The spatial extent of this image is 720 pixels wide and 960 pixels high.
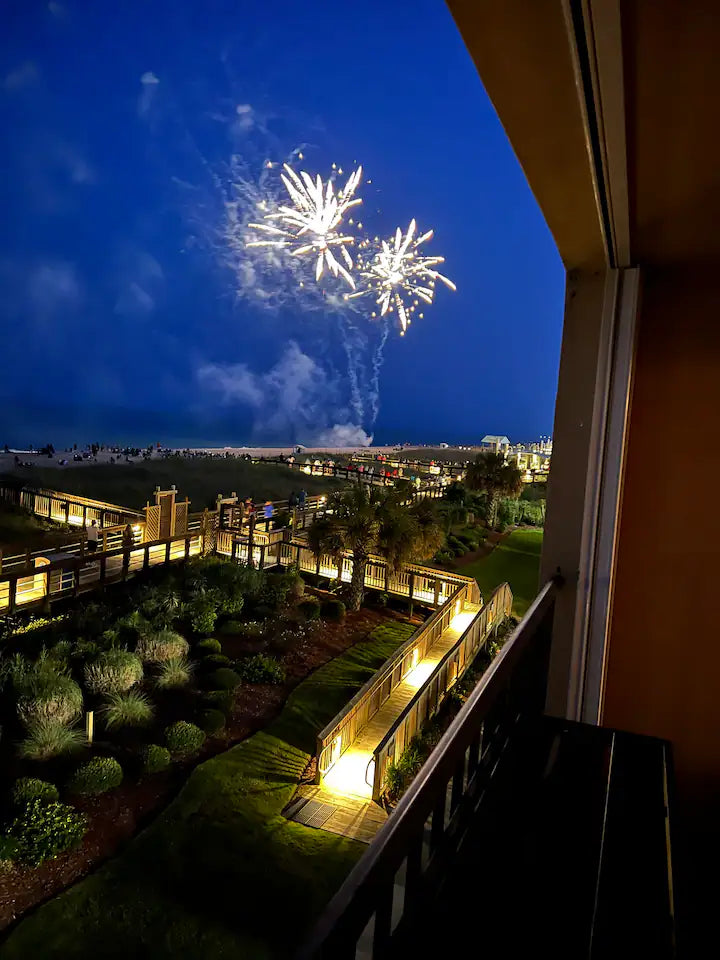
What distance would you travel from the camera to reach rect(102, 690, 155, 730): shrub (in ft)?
21.0

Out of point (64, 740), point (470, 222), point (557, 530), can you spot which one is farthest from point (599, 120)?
point (470, 222)

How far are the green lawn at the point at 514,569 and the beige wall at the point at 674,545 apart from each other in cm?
914

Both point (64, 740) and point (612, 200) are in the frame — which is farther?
point (64, 740)

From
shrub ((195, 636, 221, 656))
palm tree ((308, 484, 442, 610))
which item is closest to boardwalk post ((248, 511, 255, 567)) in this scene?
palm tree ((308, 484, 442, 610))

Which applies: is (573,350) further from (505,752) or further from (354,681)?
(354,681)

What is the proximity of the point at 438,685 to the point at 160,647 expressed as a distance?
3.88 m

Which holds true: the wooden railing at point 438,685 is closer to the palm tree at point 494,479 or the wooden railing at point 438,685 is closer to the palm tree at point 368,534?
the palm tree at point 368,534

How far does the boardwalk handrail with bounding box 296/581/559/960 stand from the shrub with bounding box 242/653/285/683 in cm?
655

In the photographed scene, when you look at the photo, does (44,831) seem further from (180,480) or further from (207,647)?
(180,480)

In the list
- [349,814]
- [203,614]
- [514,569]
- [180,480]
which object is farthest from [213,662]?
[180,480]

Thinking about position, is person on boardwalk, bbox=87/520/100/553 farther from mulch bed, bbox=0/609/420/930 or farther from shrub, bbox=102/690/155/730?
shrub, bbox=102/690/155/730

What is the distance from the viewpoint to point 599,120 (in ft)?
4.25

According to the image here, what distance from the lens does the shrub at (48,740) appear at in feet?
18.6

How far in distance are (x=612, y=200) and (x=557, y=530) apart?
4.12 ft
